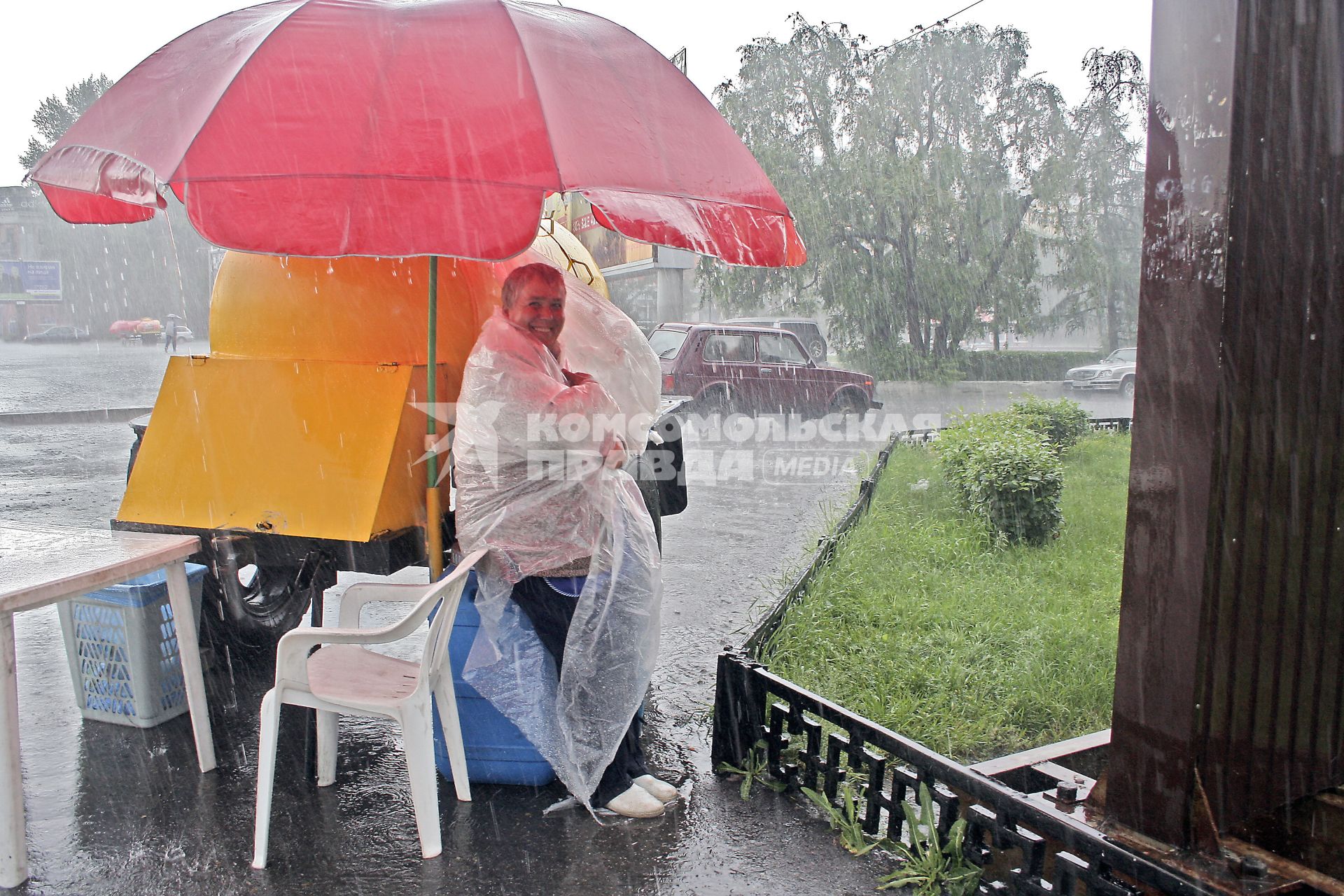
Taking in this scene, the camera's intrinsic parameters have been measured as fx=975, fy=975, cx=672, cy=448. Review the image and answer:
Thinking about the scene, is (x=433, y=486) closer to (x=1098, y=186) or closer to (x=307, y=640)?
(x=307, y=640)

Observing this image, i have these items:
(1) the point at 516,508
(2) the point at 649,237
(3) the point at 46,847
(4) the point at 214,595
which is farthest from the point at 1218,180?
(4) the point at 214,595

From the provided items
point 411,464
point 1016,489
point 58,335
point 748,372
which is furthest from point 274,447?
point 58,335

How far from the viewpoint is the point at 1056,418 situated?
11234 mm

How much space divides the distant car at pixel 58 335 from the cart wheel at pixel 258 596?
4620 cm

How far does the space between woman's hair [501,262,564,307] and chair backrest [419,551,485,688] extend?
2.82 ft

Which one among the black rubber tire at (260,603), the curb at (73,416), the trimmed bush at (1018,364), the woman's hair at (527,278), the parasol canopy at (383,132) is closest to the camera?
the parasol canopy at (383,132)

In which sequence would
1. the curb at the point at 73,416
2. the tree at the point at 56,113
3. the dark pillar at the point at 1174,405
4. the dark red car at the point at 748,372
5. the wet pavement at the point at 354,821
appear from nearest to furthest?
the dark pillar at the point at 1174,405, the wet pavement at the point at 354,821, the dark red car at the point at 748,372, the curb at the point at 73,416, the tree at the point at 56,113

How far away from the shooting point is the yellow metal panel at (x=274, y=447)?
348cm

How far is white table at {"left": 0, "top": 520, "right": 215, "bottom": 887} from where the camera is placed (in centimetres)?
276

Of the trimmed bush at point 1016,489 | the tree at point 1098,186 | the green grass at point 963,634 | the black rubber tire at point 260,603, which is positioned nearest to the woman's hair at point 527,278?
the black rubber tire at point 260,603

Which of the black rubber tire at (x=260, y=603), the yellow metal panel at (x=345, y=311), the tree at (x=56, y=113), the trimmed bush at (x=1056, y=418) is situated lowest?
the black rubber tire at (x=260, y=603)

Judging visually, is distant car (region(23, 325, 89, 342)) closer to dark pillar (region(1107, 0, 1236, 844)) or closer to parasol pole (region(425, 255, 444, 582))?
parasol pole (region(425, 255, 444, 582))

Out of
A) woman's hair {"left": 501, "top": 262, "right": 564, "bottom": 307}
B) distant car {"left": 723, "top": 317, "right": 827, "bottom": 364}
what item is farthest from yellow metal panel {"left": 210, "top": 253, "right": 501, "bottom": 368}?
distant car {"left": 723, "top": 317, "right": 827, "bottom": 364}

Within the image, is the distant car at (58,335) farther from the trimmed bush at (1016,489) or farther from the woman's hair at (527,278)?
the woman's hair at (527,278)
